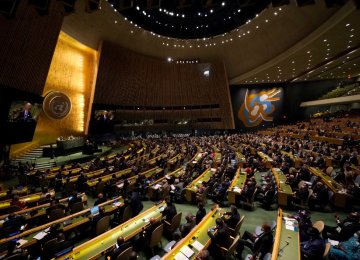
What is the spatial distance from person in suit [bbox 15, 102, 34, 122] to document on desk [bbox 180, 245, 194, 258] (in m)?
13.1

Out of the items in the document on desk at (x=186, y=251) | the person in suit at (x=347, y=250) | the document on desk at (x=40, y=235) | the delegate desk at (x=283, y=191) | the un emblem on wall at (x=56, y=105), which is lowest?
the document on desk at (x=40, y=235)

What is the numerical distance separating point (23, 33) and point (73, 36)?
687 cm

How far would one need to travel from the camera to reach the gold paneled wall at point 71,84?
744 inches

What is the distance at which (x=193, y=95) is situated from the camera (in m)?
30.0

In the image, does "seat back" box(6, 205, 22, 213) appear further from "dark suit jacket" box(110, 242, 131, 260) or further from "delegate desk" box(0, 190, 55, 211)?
"dark suit jacket" box(110, 242, 131, 260)

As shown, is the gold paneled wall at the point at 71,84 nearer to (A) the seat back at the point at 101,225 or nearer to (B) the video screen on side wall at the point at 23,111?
(B) the video screen on side wall at the point at 23,111

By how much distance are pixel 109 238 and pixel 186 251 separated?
6.06ft

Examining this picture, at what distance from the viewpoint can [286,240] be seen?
4.29 m

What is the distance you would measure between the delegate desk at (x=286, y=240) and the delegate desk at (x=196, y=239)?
137cm

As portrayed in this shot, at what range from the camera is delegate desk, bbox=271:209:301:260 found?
3797mm

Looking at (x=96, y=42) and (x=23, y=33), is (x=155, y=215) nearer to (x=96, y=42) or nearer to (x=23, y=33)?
(x=23, y=33)

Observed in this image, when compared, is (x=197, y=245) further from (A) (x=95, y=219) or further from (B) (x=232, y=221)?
(A) (x=95, y=219)

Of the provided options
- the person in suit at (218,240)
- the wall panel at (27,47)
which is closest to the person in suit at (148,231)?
the person in suit at (218,240)

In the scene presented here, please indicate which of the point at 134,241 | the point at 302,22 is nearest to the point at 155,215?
the point at 134,241
